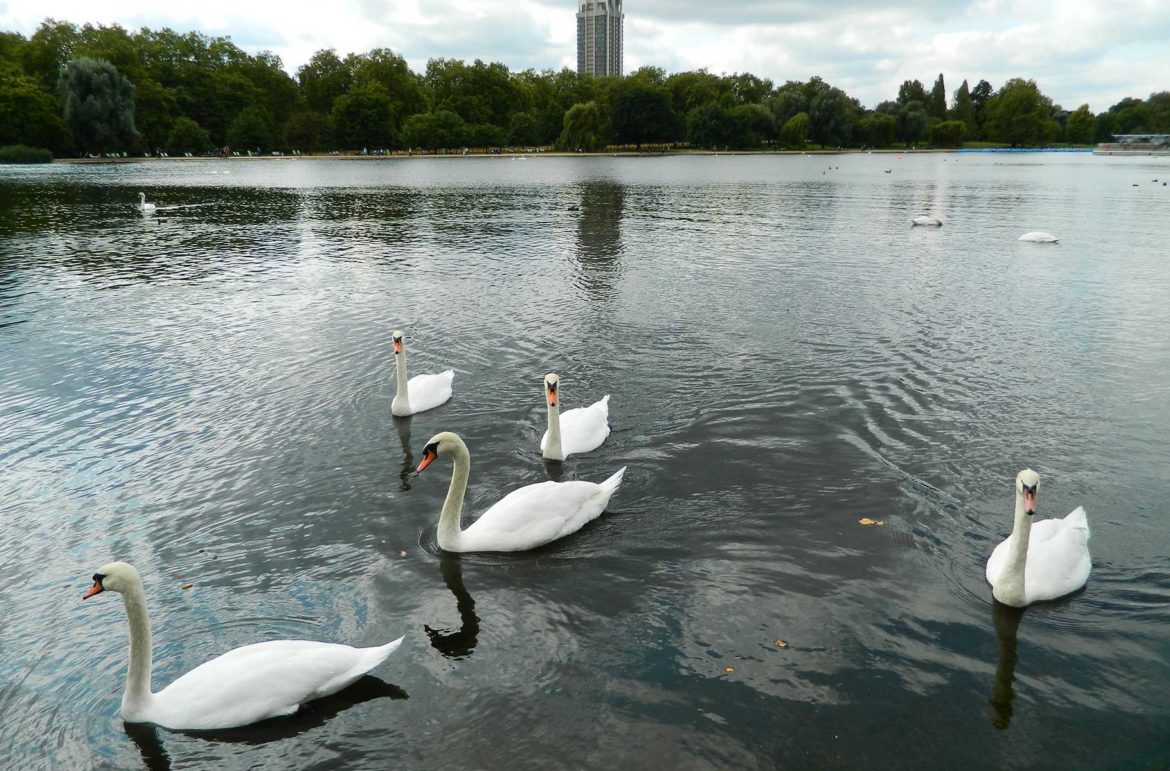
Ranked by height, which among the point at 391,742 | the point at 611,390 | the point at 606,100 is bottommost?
the point at 391,742

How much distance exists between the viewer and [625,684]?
21.1ft

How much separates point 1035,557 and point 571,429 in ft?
18.6

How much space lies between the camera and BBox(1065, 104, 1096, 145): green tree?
18288 cm

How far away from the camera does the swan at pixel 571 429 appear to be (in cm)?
1027

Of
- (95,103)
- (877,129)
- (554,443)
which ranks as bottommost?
(554,443)

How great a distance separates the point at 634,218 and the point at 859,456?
30370 mm

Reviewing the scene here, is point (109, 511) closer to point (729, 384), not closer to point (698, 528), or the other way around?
point (698, 528)

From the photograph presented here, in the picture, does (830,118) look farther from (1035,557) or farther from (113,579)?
(113,579)

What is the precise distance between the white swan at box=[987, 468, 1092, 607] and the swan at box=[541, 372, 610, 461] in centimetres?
508

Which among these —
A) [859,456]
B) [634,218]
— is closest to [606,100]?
[634,218]

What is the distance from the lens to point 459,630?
7.23m

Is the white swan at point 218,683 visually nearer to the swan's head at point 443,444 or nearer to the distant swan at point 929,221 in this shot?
the swan's head at point 443,444

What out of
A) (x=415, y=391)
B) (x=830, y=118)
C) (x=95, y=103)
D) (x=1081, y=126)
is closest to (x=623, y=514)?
(x=415, y=391)

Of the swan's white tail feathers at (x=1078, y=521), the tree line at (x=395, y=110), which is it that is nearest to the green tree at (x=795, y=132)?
the tree line at (x=395, y=110)
